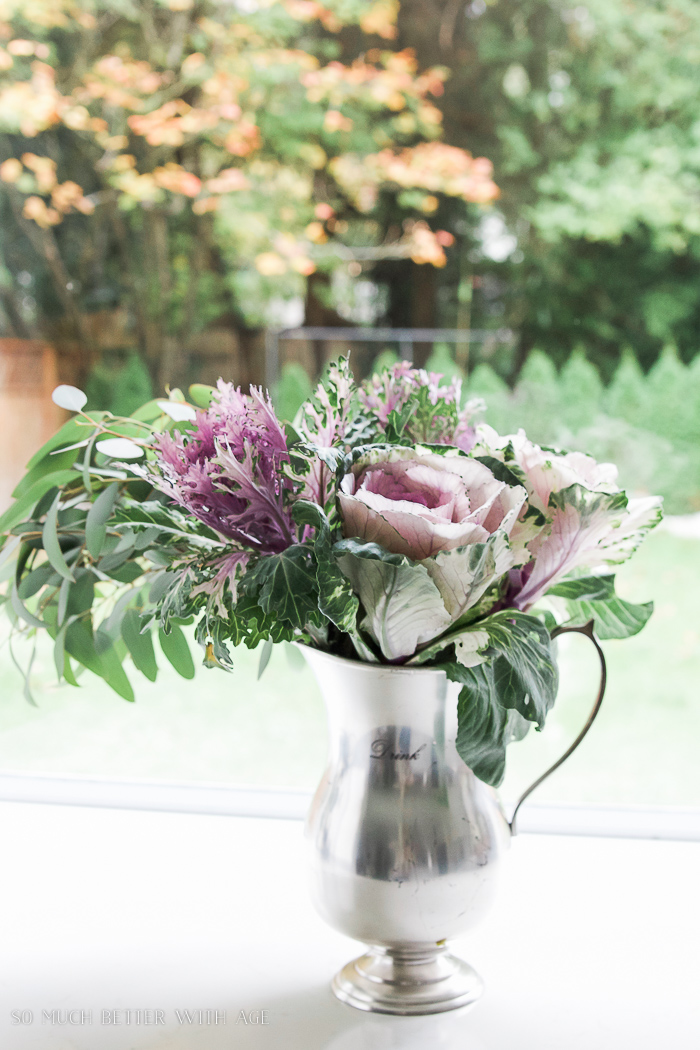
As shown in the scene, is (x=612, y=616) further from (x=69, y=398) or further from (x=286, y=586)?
(x=69, y=398)

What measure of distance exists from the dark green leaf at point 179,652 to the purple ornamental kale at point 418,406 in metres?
0.18

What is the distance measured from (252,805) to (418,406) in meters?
0.46

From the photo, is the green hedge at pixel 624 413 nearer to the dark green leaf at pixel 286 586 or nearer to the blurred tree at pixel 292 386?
the blurred tree at pixel 292 386

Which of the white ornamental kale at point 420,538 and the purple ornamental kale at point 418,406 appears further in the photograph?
the purple ornamental kale at point 418,406

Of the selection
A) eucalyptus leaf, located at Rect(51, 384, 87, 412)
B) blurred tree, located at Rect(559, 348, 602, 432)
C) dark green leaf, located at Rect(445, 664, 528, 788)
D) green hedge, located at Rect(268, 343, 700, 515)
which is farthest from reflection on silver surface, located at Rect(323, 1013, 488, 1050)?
blurred tree, located at Rect(559, 348, 602, 432)

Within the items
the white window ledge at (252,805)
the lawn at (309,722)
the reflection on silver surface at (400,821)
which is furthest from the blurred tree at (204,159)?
the reflection on silver surface at (400,821)

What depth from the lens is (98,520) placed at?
54 centimetres

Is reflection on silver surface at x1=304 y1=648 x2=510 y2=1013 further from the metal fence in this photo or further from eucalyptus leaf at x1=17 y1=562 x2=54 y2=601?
the metal fence

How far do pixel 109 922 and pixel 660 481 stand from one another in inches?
60.3

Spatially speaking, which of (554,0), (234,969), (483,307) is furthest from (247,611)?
(554,0)

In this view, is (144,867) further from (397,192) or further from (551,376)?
(397,192)

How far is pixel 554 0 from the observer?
178 centimetres

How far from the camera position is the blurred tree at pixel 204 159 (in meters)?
1.87

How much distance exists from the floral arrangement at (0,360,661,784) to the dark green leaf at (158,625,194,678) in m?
0.04
